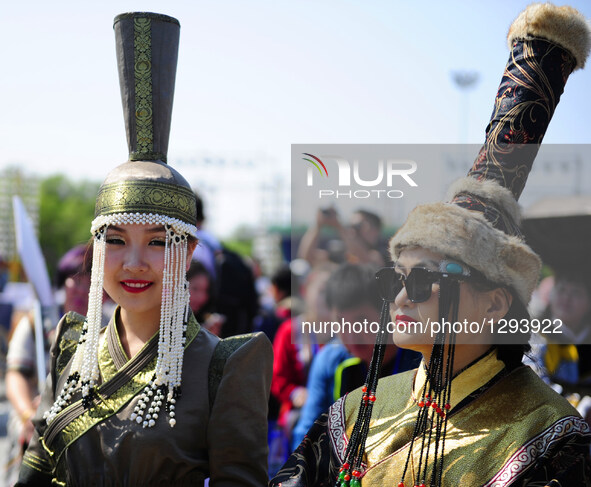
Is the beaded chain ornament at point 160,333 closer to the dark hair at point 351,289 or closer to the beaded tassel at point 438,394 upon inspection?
the beaded tassel at point 438,394

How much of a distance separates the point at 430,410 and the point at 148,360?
0.91 meters

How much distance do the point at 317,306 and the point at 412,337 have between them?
2200 millimetres

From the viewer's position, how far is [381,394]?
7.87ft

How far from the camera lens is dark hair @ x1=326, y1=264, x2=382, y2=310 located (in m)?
3.59

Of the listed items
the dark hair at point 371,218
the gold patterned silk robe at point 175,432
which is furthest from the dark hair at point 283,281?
the gold patterned silk robe at point 175,432

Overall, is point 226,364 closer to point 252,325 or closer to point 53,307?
point 53,307

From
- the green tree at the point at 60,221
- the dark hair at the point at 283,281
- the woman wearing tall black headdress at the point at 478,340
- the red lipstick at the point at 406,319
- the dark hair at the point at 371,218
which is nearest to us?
the woman wearing tall black headdress at the point at 478,340

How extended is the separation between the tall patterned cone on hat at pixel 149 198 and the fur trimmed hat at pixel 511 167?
72 centimetres

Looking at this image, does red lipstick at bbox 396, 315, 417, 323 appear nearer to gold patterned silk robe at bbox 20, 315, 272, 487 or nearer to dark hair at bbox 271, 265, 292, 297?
gold patterned silk robe at bbox 20, 315, 272, 487

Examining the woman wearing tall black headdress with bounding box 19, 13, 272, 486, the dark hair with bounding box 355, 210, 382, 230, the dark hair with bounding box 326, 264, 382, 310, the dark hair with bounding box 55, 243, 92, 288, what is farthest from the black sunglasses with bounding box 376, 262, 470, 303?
the dark hair with bounding box 355, 210, 382, 230

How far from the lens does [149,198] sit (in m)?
2.33

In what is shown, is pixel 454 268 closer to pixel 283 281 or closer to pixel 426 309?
pixel 426 309

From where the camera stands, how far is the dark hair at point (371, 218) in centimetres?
509

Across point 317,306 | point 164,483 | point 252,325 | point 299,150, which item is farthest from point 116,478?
point 252,325
